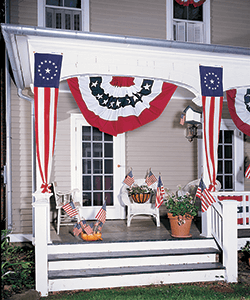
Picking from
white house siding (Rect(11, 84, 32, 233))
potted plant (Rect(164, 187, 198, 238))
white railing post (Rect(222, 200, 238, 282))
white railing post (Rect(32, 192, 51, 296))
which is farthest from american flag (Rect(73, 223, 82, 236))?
white railing post (Rect(222, 200, 238, 282))

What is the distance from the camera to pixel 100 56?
5.04 m

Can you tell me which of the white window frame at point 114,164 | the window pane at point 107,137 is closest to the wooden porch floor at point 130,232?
the white window frame at point 114,164

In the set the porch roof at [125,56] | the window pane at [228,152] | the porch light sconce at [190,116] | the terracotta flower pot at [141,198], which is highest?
the porch roof at [125,56]

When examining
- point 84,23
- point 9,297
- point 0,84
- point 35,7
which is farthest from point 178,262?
point 35,7

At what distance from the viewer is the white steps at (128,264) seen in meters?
4.37

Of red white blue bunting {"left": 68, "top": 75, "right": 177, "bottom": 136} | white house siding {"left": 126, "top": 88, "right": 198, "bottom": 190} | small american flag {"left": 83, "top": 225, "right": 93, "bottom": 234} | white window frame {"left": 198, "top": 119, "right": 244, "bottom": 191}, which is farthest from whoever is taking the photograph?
white window frame {"left": 198, "top": 119, "right": 244, "bottom": 191}

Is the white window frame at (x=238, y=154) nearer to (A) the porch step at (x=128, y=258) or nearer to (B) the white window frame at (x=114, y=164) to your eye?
(B) the white window frame at (x=114, y=164)

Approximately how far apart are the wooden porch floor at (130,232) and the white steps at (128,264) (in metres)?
0.13

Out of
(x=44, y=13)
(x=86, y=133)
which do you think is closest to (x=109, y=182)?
(x=86, y=133)

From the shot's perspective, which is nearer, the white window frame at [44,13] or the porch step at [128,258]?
the porch step at [128,258]

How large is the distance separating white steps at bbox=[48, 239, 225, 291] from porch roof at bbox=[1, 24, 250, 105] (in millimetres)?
2447

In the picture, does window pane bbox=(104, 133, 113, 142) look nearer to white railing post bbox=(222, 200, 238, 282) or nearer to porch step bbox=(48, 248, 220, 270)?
porch step bbox=(48, 248, 220, 270)

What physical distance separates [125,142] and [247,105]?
2607 mm

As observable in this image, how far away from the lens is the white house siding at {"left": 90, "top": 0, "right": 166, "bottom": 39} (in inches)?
271
